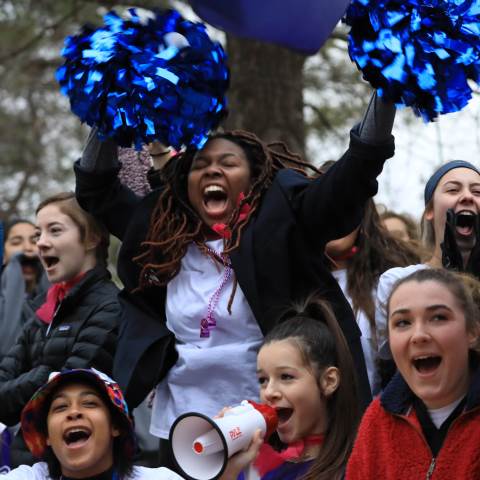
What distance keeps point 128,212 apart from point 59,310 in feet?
2.16

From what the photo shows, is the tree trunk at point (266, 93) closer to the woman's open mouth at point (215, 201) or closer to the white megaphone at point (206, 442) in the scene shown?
the woman's open mouth at point (215, 201)

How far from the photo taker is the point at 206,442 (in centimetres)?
314

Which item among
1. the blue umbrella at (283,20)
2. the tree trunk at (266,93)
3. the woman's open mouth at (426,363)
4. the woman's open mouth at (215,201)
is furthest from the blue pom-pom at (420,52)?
the tree trunk at (266,93)

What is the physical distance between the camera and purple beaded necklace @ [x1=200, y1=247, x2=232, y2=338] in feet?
12.9

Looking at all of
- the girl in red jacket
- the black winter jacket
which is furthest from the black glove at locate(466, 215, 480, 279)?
the girl in red jacket

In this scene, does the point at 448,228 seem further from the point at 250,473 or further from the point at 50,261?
the point at 50,261

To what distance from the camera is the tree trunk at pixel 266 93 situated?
24.7 feet

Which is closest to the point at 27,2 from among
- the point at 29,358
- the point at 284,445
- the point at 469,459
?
the point at 29,358

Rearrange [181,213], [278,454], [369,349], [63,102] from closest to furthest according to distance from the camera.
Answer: [278,454] < [181,213] < [369,349] < [63,102]

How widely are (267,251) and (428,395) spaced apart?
95cm

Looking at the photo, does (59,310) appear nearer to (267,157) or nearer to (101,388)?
(101,388)

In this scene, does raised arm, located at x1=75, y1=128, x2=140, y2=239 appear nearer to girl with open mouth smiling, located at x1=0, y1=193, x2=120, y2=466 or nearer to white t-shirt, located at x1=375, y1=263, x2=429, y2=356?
girl with open mouth smiling, located at x1=0, y1=193, x2=120, y2=466

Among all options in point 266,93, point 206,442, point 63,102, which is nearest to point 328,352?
point 206,442

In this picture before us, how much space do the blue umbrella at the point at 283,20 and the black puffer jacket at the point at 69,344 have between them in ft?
5.23
